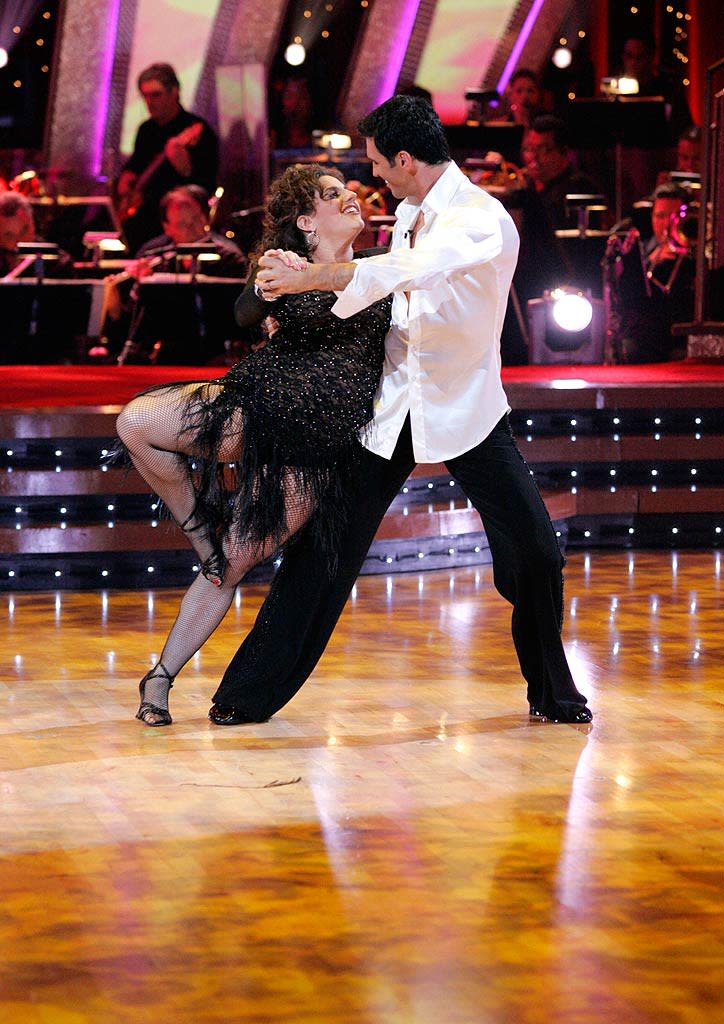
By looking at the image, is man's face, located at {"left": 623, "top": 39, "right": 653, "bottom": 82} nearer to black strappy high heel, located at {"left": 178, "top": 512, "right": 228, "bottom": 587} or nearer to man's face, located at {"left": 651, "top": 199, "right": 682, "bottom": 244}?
man's face, located at {"left": 651, "top": 199, "right": 682, "bottom": 244}

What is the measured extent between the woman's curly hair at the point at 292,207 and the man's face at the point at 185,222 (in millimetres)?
7024

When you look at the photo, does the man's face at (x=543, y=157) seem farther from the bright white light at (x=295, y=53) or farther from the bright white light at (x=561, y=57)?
the bright white light at (x=561, y=57)

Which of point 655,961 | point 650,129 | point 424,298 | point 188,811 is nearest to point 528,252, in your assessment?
point 650,129

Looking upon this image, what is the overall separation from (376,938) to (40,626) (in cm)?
276

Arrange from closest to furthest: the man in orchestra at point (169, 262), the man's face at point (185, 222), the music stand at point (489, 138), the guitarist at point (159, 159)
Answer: the man in orchestra at point (169, 262) → the man's face at point (185, 222) → the music stand at point (489, 138) → the guitarist at point (159, 159)

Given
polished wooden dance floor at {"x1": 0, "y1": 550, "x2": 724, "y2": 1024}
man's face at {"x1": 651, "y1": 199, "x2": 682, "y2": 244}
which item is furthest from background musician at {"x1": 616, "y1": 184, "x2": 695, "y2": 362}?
polished wooden dance floor at {"x1": 0, "y1": 550, "x2": 724, "y2": 1024}

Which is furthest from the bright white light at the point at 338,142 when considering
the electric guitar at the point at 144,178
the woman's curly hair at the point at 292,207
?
the woman's curly hair at the point at 292,207

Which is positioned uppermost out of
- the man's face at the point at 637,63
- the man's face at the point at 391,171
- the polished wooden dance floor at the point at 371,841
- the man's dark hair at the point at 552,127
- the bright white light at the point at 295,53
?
Answer: the bright white light at the point at 295,53

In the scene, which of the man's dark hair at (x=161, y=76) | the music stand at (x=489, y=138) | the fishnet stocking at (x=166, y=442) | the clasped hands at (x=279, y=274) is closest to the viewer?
the clasped hands at (x=279, y=274)

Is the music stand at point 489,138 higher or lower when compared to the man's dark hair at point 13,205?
higher

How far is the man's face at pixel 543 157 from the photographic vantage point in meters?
11.2

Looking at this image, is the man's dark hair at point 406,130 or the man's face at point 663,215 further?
the man's face at point 663,215

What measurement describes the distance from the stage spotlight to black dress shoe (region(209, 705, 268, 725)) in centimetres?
632

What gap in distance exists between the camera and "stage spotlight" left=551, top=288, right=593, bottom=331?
9695mm
